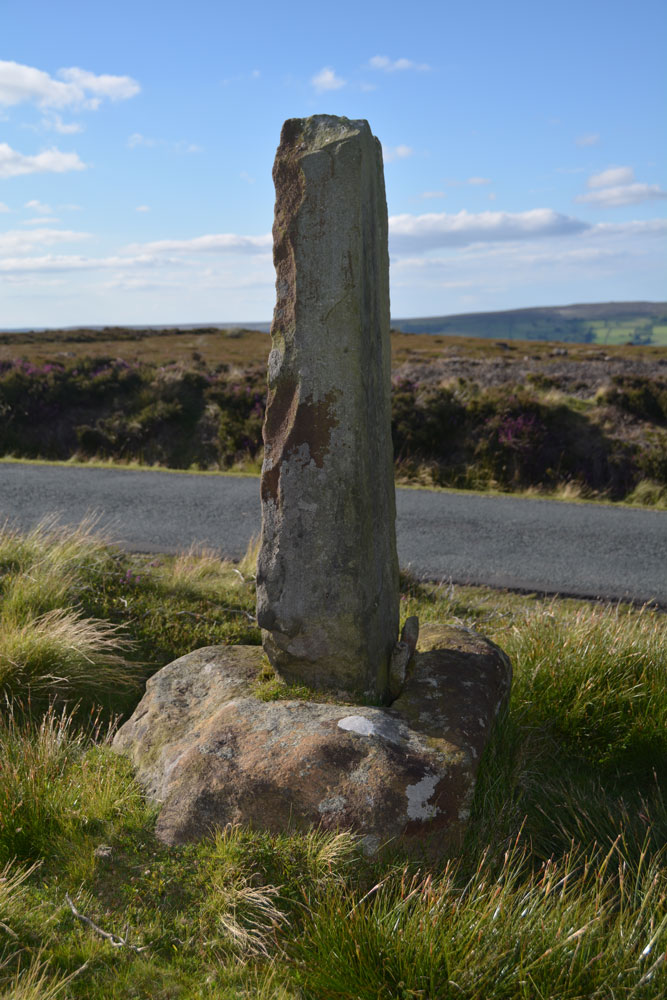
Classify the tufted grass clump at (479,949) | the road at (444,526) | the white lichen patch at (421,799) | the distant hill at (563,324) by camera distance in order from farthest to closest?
the distant hill at (563,324), the road at (444,526), the white lichen patch at (421,799), the tufted grass clump at (479,949)

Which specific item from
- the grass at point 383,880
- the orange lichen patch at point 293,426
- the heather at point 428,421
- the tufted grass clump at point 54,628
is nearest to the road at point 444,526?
the tufted grass clump at point 54,628

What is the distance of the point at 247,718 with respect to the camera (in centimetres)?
380

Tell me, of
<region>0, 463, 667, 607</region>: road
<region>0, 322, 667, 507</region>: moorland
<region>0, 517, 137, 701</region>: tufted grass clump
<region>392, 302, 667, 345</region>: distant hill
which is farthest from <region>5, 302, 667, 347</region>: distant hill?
<region>0, 517, 137, 701</region>: tufted grass clump

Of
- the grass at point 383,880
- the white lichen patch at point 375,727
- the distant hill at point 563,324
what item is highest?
the distant hill at point 563,324

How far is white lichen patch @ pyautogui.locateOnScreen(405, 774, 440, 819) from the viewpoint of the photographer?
328 centimetres

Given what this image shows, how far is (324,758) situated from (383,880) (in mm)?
636

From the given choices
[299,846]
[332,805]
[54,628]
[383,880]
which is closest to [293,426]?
[332,805]

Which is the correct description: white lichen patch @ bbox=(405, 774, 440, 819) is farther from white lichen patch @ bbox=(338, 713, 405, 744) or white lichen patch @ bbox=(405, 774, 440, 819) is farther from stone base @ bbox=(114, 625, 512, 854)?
white lichen patch @ bbox=(338, 713, 405, 744)

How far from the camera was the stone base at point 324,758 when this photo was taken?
3.30 metres

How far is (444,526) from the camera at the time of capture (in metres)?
9.66

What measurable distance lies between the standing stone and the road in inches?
127

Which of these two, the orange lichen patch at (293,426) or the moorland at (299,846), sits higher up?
the orange lichen patch at (293,426)

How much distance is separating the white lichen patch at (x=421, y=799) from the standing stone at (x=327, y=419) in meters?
0.86

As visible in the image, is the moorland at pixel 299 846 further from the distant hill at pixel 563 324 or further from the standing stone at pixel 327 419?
the distant hill at pixel 563 324
